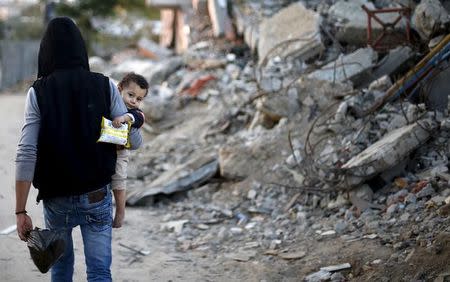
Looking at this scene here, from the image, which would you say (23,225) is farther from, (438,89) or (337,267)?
(438,89)

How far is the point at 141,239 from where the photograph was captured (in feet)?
17.4

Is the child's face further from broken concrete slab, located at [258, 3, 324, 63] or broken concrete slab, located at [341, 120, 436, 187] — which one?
broken concrete slab, located at [258, 3, 324, 63]

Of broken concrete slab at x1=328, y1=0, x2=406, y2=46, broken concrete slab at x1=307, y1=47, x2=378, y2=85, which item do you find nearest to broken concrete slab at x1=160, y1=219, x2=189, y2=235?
broken concrete slab at x1=307, y1=47, x2=378, y2=85

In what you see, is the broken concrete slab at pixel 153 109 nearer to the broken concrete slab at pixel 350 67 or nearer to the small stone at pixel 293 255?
the broken concrete slab at pixel 350 67

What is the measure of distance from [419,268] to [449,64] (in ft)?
8.63

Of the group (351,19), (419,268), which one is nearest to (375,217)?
(419,268)

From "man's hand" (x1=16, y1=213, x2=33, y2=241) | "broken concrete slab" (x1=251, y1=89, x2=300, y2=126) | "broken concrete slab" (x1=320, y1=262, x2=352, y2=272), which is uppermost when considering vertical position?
"man's hand" (x1=16, y1=213, x2=33, y2=241)

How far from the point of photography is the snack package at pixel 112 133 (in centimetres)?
290

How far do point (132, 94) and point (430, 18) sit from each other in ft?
13.2

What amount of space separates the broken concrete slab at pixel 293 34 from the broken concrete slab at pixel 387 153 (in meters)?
2.42

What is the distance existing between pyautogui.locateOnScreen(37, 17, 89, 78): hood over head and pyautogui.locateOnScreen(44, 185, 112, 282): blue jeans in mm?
616

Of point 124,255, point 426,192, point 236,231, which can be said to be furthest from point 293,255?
point 124,255

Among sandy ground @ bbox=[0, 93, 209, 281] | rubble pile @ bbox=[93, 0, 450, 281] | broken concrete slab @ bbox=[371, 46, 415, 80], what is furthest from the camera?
broken concrete slab @ bbox=[371, 46, 415, 80]

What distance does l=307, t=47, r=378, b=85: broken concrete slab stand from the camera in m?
6.54
